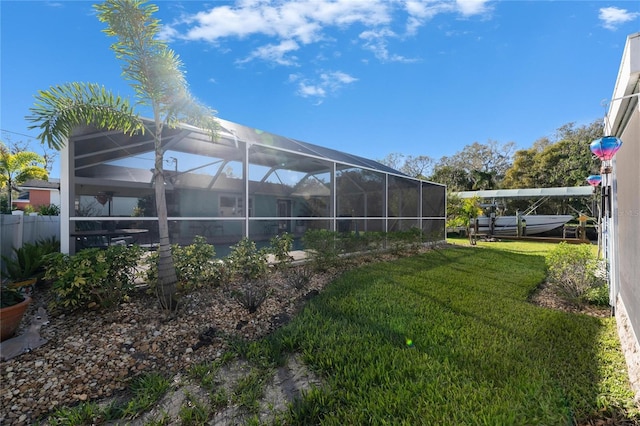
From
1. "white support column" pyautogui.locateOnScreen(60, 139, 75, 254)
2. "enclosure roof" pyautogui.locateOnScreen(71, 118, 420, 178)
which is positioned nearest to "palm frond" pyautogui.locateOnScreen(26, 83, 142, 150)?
"white support column" pyautogui.locateOnScreen(60, 139, 75, 254)

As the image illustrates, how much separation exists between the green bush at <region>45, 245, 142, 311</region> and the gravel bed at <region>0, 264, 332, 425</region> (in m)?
0.17

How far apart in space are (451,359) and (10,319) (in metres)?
4.67

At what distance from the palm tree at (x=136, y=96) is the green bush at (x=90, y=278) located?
1.64ft

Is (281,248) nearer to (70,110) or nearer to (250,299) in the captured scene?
(250,299)

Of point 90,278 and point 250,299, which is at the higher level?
point 90,278

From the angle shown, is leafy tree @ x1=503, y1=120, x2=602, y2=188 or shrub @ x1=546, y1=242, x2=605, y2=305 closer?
shrub @ x1=546, y1=242, x2=605, y2=305

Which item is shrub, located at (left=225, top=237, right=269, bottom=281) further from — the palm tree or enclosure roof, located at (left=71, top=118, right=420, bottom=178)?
enclosure roof, located at (left=71, top=118, right=420, bottom=178)

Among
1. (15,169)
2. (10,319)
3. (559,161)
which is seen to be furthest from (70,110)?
(559,161)

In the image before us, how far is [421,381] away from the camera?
2.34 m

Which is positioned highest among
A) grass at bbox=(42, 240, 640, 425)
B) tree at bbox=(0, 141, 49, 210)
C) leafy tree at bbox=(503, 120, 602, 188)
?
leafy tree at bbox=(503, 120, 602, 188)

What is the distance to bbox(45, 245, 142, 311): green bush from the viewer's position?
3.42 metres

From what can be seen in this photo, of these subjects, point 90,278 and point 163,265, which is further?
point 163,265

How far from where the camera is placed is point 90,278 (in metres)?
3.47

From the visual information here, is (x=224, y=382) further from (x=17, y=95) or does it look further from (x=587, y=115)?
(x=587, y=115)
